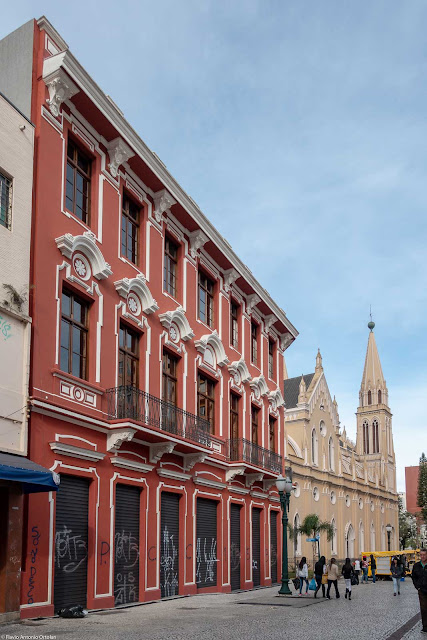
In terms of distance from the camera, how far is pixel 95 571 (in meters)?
18.0

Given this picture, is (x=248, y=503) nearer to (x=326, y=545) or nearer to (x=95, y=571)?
(x=95, y=571)

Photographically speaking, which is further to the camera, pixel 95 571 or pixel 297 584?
pixel 297 584

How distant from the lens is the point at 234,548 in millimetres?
27953

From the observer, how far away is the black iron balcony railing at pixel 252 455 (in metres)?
28.3

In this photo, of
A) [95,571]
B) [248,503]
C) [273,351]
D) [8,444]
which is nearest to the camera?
[8,444]

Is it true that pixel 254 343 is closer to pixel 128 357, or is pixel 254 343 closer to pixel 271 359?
pixel 271 359

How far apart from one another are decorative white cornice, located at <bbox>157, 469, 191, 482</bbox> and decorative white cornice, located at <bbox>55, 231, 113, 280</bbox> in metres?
6.15

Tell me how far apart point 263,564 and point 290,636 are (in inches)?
704

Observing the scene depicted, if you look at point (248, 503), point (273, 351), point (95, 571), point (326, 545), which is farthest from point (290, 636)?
point (326, 545)

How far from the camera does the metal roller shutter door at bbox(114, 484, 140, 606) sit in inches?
762

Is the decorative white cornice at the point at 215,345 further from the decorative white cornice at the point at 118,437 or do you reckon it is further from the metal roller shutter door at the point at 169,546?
the decorative white cornice at the point at 118,437

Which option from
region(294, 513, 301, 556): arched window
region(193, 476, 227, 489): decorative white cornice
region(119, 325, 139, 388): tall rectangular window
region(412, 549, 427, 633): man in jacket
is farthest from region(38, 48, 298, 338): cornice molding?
region(294, 513, 301, 556): arched window

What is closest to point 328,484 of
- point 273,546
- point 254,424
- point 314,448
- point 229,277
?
point 314,448

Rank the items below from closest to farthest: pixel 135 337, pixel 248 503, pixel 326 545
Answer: pixel 135 337 < pixel 248 503 < pixel 326 545
